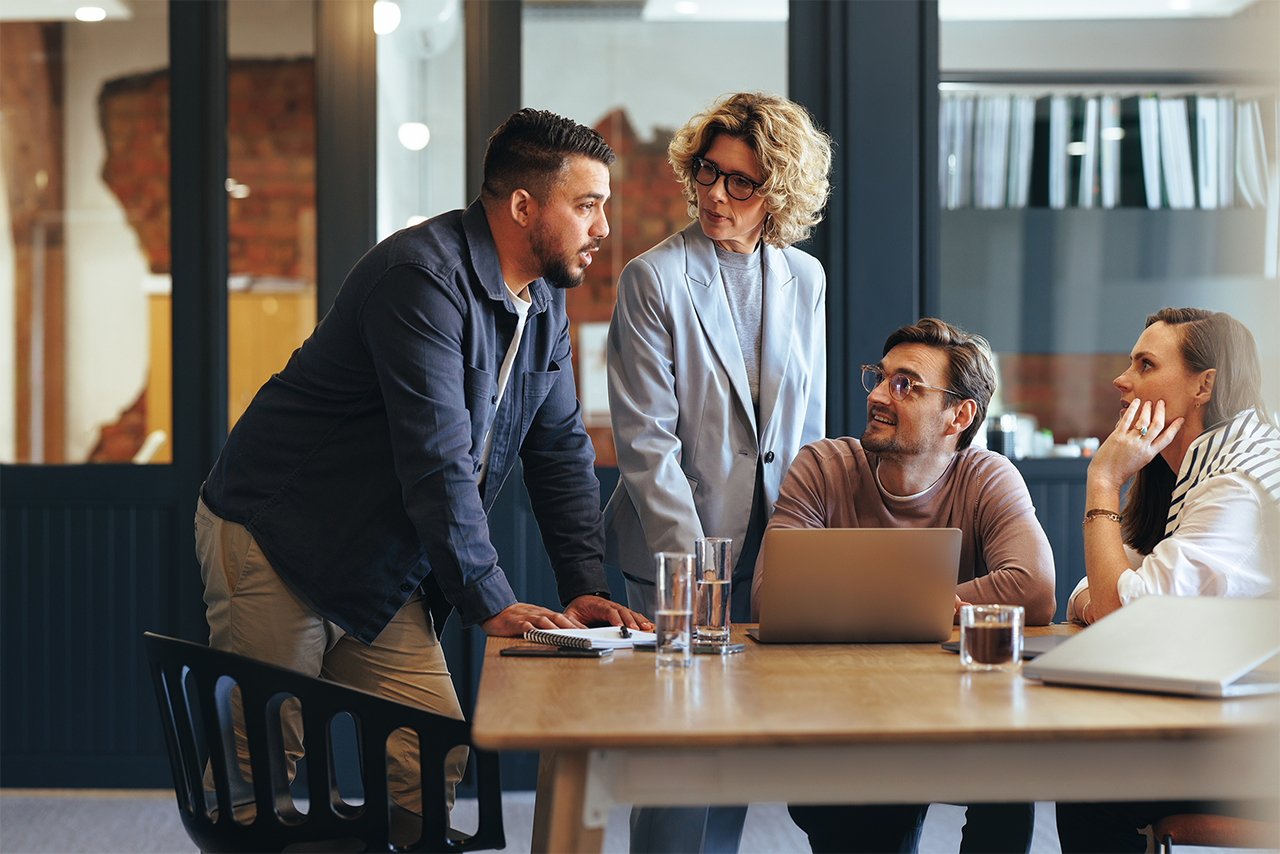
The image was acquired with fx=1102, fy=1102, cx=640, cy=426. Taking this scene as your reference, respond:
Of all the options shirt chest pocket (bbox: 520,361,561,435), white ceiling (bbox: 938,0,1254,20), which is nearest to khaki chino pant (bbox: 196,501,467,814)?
shirt chest pocket (bbox: 520,361,561,435)

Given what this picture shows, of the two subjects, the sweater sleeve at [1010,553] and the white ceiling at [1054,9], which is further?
the white ceiling at [1054,9]

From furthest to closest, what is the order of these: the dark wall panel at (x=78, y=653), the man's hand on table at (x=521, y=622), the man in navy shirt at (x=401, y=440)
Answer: the dark wall panel at (x=78, y=653) → the man in navy shirt at (x=401, y=440) → the man's hand on table at (x=521, y=622)

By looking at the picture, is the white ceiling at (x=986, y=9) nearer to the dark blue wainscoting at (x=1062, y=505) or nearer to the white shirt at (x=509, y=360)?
the dark blue wainscoting at (x=1062, y=505)

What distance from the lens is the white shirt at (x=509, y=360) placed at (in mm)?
1898

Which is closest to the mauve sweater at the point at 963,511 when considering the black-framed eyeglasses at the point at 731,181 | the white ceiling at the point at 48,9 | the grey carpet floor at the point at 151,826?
the black-framed eyeglasses at the point at 731,181

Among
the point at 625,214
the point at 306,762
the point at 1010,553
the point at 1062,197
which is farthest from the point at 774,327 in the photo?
the point at 1062,197

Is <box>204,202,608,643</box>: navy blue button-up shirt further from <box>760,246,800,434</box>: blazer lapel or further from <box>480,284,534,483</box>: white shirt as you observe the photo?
<box>760,246,800,434</box>: blazer lapel

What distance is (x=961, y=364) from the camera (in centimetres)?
200

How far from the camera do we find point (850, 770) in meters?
1.02

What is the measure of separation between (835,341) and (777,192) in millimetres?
1294

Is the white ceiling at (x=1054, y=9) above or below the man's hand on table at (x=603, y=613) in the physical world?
above

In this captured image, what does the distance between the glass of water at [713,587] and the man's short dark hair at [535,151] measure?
0.72 m

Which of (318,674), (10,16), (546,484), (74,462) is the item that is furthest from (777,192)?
(10,16)

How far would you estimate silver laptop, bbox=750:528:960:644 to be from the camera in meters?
1.45
